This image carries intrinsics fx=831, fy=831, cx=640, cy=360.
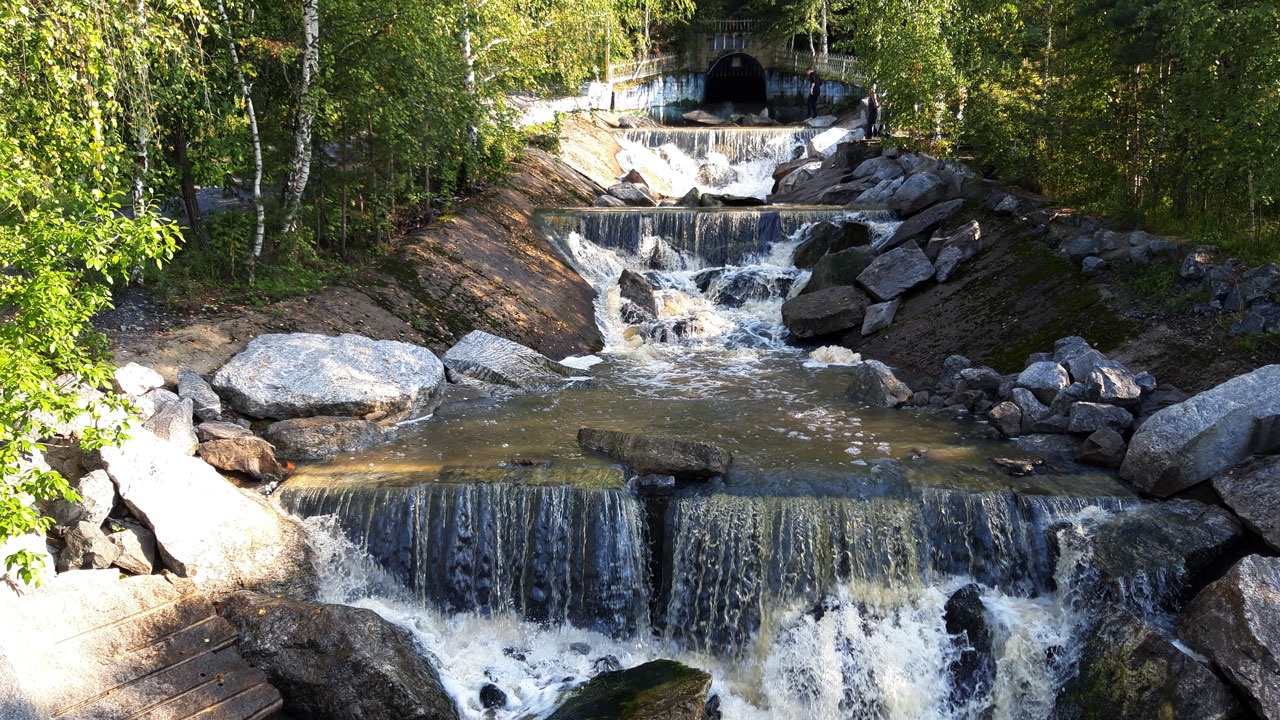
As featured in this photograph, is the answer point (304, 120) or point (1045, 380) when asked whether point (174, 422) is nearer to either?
point (304, 120)

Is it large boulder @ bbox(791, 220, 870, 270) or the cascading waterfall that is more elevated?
the cascading waterfall

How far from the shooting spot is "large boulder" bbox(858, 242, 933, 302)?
598 inches

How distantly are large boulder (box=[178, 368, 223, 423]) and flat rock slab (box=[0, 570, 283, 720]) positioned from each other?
9.17 feet

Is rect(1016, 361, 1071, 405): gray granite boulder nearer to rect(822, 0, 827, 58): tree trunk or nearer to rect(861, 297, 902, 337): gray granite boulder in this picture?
rect(861, 297, 902, 337): gray granite boulder

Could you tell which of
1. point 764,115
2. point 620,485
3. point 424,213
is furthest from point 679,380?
point 764,115

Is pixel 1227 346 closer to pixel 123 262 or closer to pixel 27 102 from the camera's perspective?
pixel 123 262

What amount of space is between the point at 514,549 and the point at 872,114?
82.9 ft

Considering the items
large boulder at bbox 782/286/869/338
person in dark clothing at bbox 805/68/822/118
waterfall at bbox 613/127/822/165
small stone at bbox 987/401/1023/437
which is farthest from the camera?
person in dark clothing at bbox 805/68/822/118

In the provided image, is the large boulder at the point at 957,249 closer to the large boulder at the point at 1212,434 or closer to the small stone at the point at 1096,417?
the small stone at the point at 1096,417

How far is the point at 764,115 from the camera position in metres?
41.1

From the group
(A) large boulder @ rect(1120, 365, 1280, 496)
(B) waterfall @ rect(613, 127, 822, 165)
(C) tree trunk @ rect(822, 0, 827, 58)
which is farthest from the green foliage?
(C) tree trunk @ rect(822, 0, 827, 58)

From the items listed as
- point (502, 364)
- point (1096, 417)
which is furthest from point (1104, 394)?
point (502, 364)

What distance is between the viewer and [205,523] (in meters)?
7.43

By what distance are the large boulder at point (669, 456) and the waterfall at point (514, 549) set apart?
2.21ft
